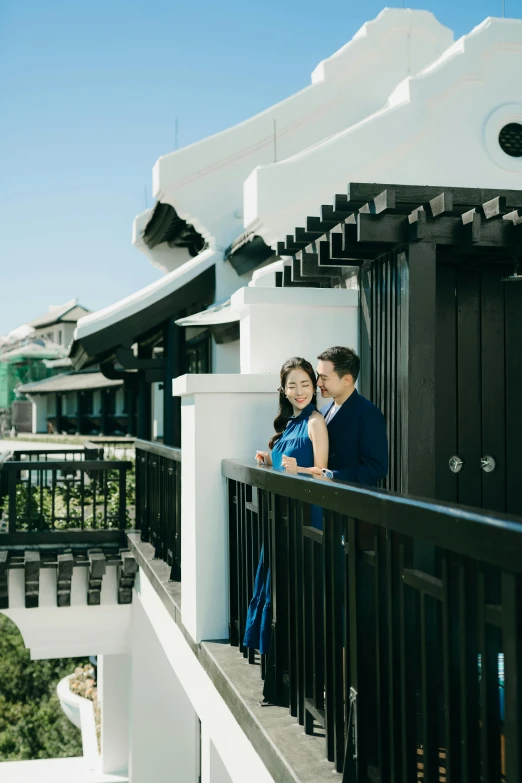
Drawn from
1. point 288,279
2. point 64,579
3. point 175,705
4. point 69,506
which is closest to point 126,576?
point 64,579

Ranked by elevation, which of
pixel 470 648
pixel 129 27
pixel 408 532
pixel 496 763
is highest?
pixel 129 27

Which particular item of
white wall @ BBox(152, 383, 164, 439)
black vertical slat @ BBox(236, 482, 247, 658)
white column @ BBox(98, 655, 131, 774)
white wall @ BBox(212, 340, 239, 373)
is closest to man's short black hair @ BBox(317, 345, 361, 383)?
black vertical slat @ BBox(236, 482, 247, 658)

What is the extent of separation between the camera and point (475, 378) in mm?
5289

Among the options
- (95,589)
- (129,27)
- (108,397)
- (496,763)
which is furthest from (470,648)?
(108,397)

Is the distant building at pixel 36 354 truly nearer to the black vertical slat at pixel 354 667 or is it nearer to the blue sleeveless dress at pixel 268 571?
the blue sleeveless dress at pixel 268 571

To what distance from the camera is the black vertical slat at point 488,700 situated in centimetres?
202

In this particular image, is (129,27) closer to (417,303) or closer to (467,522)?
(417,303)

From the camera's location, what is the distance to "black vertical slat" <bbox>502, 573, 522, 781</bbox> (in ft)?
6.14

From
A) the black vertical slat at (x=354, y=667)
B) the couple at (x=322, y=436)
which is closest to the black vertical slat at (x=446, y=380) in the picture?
the couple at (x=322, y=436)

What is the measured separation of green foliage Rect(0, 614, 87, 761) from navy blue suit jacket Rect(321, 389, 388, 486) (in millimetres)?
19093

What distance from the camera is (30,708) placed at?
24641mm

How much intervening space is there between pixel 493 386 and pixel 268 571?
6.72 feet

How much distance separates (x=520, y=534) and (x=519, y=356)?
12.0 feet

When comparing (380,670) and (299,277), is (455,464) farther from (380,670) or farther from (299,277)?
(380,670)
